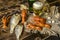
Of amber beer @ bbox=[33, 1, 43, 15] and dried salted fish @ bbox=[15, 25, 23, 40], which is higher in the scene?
amber beer @ bbox=[33, 1, 43, 15]

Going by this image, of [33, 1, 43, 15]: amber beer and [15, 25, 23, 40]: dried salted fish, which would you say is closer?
[15, 25, 23, 40]: dried salted fish

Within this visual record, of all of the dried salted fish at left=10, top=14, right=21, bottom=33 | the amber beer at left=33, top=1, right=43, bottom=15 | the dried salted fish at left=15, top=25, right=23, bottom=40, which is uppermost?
the amber beer at left=33, top=1, right=43, bottom=15

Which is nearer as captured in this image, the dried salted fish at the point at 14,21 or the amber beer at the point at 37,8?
the dried salted fish at the point at 14,21

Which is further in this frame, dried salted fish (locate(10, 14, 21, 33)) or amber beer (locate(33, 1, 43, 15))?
amber beer (locate(33, 1, 43, 15))

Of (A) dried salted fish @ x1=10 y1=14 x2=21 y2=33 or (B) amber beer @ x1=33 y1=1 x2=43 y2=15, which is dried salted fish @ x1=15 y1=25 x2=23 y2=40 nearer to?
(A) dried salted fish @ x1=10 y1=14 x2=21 y2=33

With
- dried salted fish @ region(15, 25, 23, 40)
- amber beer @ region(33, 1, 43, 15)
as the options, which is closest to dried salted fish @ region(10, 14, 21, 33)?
dried salted fish @ region(15, 25, 23, 40)

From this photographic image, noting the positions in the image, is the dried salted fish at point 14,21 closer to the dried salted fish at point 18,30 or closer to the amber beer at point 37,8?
the dried salted fish at point 18,30

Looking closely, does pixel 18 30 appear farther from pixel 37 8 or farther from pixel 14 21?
pixel 37 8

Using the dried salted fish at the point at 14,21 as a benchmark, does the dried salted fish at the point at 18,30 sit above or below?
below

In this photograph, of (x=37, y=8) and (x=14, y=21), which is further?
(x=37, y=8)

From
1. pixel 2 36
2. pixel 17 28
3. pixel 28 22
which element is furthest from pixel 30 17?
pixel 2 36

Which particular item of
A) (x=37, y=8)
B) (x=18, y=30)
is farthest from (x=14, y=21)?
(x=37, y=8)

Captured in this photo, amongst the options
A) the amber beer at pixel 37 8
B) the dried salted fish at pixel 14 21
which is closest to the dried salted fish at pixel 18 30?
the dried salted fish at pixel 14 21
